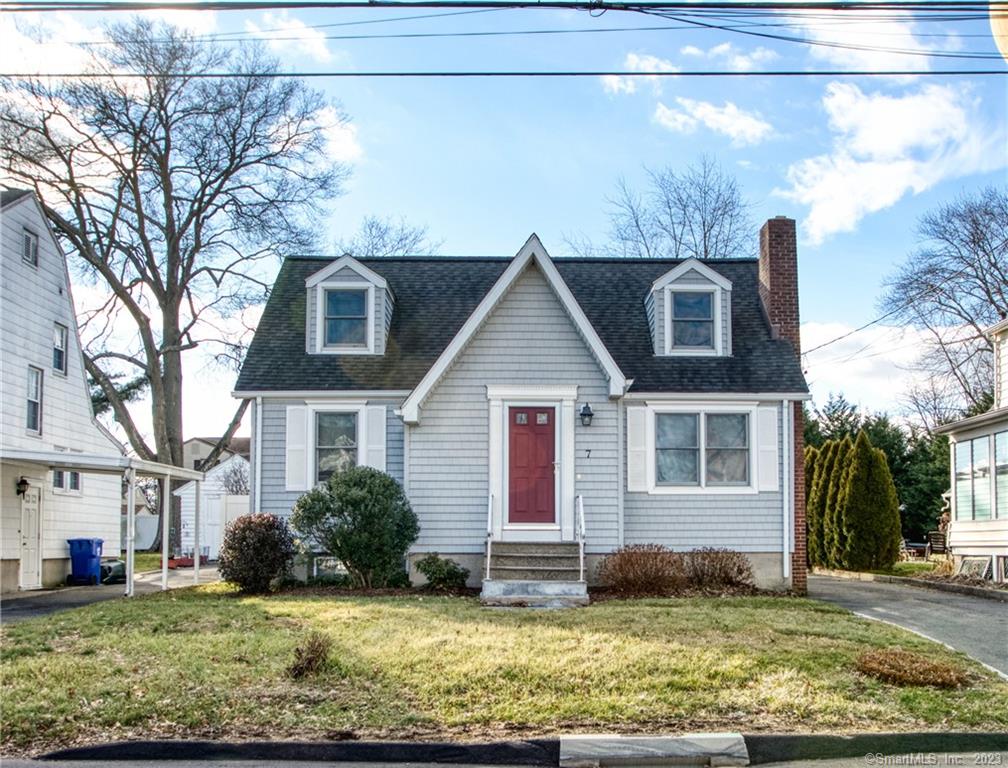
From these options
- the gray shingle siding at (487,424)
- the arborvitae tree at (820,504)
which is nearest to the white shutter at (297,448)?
the gray shingle siding at (487,424)

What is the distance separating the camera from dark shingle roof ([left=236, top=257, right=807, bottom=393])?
60.4 ft

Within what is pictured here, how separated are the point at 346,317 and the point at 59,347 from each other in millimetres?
7958

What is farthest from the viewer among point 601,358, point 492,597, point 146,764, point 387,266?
point 387,266

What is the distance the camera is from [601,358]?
1730cm

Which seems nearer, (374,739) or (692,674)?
(374,739)

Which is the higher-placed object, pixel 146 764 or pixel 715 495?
pixel 715 495

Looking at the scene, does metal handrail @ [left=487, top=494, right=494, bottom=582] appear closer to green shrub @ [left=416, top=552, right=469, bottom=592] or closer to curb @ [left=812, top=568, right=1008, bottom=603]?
green shrub @ [left=416, top=552, right=469, bottom=592]

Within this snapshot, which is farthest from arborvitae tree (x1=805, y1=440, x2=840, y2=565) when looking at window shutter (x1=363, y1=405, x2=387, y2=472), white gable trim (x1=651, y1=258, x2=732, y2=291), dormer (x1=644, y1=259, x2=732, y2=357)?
window shutter (x1=363, y1=405, x2=387, y2=472)

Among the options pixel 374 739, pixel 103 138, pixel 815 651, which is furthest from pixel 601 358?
pixel 103 138

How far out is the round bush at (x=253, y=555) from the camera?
53.8ft

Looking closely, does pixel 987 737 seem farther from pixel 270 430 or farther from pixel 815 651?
pixel 270 430

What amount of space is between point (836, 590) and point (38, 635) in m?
13.8

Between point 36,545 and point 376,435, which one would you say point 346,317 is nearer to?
point 376,435

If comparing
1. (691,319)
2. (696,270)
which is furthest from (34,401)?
(696,270)
